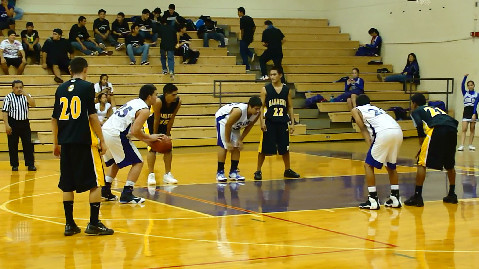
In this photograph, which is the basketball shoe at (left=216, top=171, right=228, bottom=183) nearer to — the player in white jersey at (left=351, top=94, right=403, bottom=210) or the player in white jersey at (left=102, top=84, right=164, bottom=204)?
the player in white jersey at (left=102, top=84, right=164, bottom=204)

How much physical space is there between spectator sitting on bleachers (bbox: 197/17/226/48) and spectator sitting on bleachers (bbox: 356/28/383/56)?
5078mm

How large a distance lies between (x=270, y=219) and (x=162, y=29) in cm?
1371

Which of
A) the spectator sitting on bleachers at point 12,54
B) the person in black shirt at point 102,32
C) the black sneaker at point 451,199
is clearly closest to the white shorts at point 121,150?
the black sneaker at point 451,199

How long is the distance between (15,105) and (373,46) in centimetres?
1507

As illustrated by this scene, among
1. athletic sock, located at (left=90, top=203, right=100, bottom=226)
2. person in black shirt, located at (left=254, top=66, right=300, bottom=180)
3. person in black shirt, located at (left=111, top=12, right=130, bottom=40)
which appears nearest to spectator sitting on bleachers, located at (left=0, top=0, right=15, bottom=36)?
person in black shirt, located at (left=111, top=12, right=130, bottom=40)

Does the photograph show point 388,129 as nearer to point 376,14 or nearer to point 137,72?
point 137,72

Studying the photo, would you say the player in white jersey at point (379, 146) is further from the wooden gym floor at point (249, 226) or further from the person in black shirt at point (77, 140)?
the person in black shirt at point (77, 140)

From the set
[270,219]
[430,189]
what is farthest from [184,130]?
[270,219]

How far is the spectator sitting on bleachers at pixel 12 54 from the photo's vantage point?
2039 centimetres

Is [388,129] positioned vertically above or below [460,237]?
above

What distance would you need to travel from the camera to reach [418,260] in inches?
267

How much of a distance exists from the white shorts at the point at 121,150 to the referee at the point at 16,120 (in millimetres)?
4680

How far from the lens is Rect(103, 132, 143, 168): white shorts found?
997 cm

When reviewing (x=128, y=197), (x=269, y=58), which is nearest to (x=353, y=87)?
(x=269, y=58)
